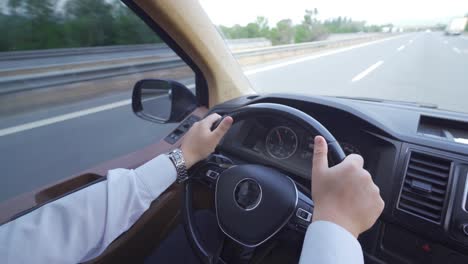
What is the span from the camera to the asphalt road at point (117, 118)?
1.97 m

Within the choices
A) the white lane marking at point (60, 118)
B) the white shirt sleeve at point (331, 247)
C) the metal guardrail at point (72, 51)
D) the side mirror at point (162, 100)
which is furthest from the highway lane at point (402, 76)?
the white shirt sleeve at point (331, 247)

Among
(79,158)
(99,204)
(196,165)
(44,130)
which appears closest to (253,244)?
(196,165)

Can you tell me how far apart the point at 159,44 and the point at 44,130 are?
1.08 m

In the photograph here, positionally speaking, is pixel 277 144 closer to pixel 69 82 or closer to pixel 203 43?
pixel 203 43

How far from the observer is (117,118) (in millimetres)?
2775

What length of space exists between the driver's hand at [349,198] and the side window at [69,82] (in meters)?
1.59

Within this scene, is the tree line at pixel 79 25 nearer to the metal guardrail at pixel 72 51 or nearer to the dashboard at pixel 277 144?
the metal guardrail at pixel 72 51

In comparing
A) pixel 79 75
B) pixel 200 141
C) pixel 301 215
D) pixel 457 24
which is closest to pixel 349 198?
pixel 301 215

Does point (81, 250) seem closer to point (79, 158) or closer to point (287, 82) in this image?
point (79, 158)

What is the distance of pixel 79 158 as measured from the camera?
2248 millimetres

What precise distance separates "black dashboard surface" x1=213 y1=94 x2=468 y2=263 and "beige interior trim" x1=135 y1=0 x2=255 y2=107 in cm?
40

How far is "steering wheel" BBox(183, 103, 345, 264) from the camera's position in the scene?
1.22 metres

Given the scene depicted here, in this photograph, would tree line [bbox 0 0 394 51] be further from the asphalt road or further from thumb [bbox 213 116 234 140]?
thumb [bbox 213 116 234 140]

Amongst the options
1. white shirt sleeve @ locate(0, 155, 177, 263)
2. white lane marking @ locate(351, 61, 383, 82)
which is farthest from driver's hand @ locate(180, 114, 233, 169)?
white lane marking @ locate(351, 61, 383, 82)
